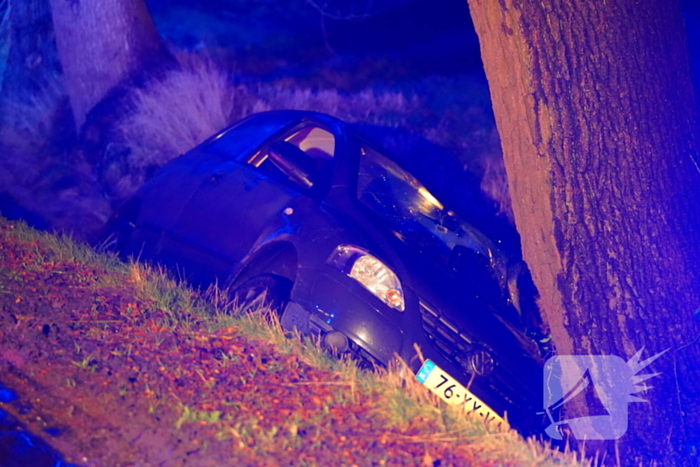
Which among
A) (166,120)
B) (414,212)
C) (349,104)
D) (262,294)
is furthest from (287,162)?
(349,104)

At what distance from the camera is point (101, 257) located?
5.39m

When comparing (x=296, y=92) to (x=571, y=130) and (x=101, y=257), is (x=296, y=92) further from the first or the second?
(x=571, y=130)

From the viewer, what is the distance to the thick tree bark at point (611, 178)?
369cm

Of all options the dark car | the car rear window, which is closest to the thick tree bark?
the dark car

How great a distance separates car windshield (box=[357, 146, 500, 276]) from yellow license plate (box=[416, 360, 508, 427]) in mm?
1033

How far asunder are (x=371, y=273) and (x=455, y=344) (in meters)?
0.66

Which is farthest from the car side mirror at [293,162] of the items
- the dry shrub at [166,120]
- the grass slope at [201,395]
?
the dry shrub at [166,120]

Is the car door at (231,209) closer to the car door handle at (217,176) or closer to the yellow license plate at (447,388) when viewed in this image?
the car door handle at (217,176)

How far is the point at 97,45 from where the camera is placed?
9.12 metres

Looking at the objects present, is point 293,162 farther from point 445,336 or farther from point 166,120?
point 166,120

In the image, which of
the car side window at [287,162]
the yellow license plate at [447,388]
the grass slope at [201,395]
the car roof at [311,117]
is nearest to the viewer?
the grass slope at [201,395]

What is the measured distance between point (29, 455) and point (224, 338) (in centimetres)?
128

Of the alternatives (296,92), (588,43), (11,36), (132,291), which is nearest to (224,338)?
(132,291)

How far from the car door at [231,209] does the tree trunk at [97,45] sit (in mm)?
4446
